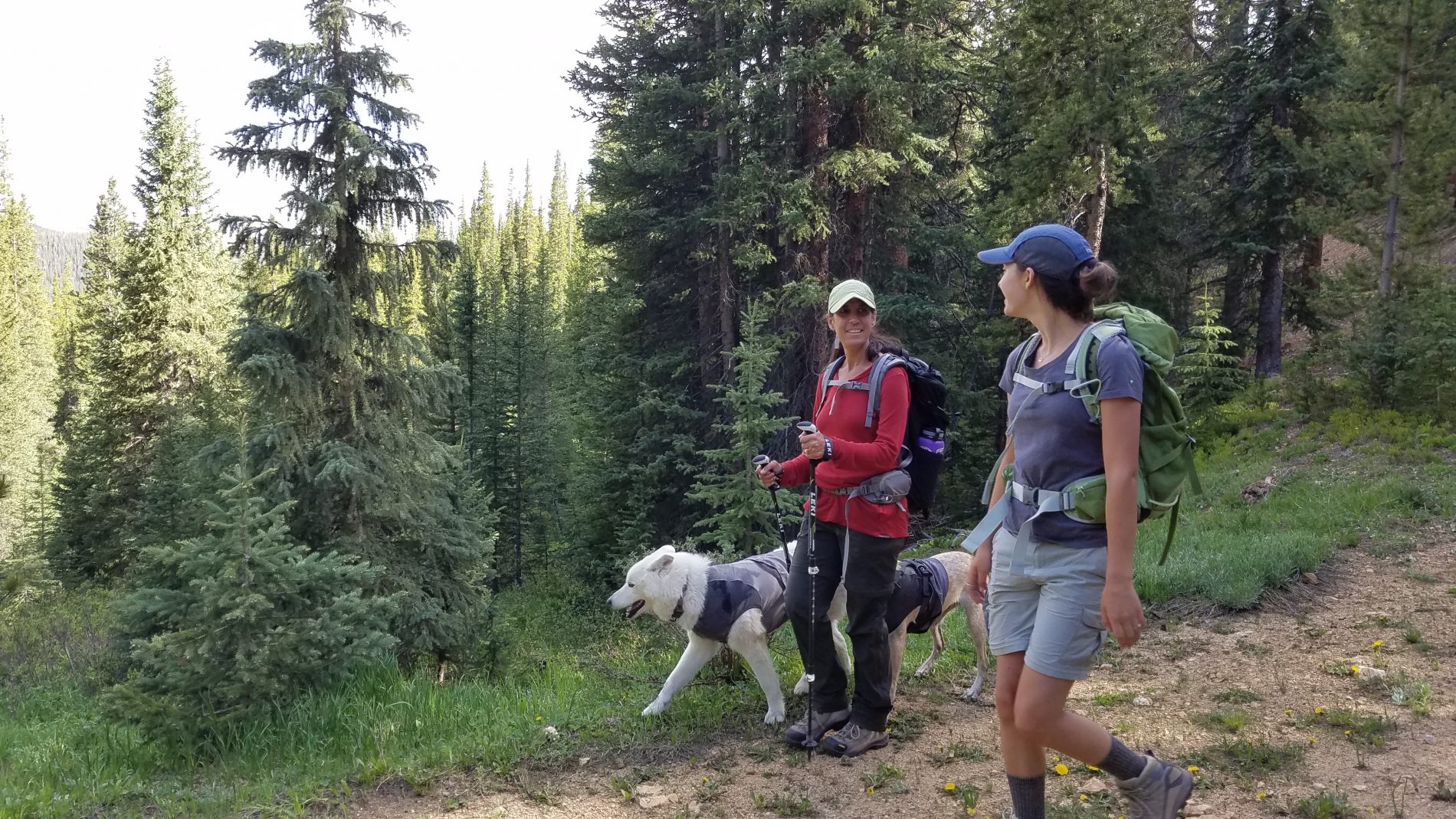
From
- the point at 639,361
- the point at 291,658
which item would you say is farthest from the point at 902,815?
the point at 639,361

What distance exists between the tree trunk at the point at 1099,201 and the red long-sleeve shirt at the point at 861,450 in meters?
12.3

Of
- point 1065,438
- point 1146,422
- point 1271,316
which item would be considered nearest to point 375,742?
point 1065,438

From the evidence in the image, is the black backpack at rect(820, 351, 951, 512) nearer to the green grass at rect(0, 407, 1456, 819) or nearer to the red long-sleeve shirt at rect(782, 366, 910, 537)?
the red long-sleeve shirt at rect(782, 366, 910, 537)

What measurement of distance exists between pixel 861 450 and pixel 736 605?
1435 mm

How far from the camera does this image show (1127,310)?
2.83m

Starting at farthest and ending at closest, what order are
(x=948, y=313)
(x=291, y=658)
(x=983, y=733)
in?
1. (x=948, y=313)
2. (x=291, y=658)
3. (x=983, y=733)

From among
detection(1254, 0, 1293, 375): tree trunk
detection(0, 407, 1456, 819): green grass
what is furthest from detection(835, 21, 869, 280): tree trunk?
detection(1254, 0, 1293, 375): tree trunk

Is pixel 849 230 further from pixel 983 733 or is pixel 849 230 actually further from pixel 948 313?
pixel 983 733

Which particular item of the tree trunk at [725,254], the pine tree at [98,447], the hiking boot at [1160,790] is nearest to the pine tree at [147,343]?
the pine tree at [98,447]

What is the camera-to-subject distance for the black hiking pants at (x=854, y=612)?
4.23 m

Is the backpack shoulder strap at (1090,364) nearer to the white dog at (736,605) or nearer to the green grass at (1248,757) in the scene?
the white dog at (736,605)

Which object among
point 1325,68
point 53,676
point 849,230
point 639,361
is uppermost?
point 1325,68

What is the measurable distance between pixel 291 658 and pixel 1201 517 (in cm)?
1026

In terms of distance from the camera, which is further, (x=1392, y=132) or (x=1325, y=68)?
(x=1325, y=68)
